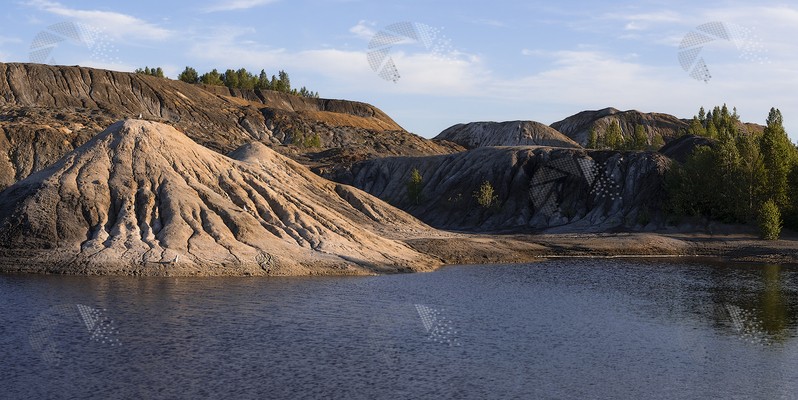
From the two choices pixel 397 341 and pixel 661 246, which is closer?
pixel 397 341

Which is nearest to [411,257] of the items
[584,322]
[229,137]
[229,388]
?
[584,322]

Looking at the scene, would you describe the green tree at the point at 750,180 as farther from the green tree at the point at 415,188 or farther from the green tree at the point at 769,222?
the green tree at the point at 415,188

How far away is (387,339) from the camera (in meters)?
42.3

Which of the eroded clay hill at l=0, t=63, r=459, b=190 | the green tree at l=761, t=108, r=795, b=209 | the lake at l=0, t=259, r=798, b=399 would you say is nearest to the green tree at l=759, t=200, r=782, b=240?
the green tree at l=761, t=108, r=795, b=209

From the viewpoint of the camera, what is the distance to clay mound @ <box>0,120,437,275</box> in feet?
209

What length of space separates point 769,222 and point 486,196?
40.9 meters

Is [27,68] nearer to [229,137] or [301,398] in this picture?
[229,137]

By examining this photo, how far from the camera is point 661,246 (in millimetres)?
100250

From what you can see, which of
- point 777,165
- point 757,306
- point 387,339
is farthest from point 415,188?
point 387,339

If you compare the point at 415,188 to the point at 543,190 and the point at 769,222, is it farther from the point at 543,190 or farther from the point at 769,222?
the point at 769,222

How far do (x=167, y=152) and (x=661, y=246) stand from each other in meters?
57.7

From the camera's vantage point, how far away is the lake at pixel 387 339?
33219 millimetres

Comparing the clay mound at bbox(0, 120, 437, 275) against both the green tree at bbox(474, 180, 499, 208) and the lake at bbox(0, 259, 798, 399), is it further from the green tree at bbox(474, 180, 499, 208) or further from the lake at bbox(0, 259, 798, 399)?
the green tree at bbox(474, 180, 499, 208)

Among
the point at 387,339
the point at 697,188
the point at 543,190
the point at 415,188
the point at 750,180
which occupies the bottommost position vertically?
the point at 387,339
